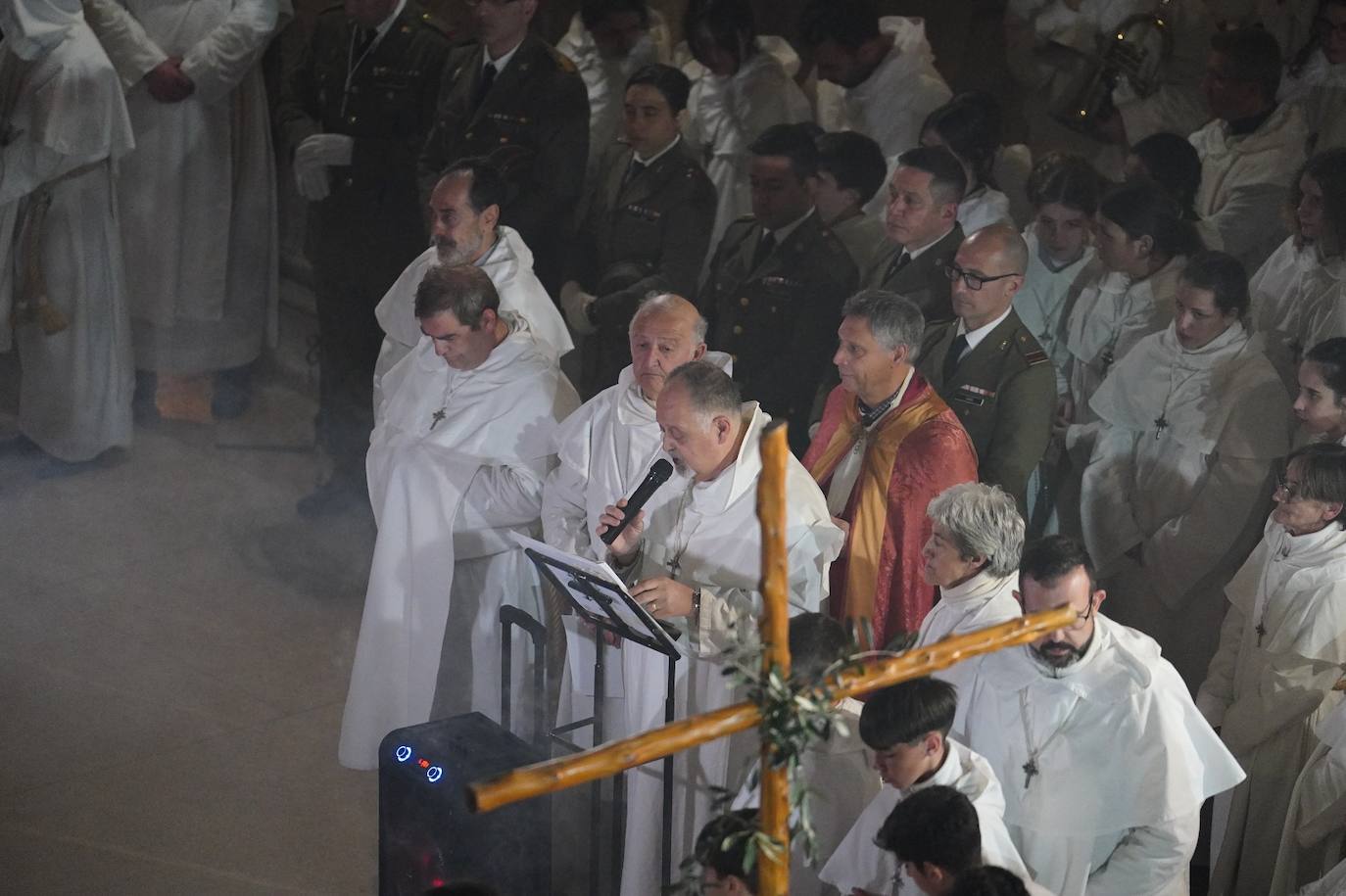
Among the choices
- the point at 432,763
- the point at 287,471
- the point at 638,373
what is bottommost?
the point at 287,471

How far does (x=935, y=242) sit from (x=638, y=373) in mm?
1525

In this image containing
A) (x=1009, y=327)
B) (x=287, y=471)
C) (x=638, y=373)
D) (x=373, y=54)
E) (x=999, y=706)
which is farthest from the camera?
(x=287, y=471)

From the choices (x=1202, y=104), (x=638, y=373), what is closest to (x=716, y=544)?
(x=638, y=373)

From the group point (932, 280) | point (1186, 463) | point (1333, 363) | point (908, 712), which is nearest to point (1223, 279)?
point (1333, 363)

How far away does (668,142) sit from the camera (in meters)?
7.58

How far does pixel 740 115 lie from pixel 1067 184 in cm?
188

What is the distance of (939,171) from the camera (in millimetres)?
6371

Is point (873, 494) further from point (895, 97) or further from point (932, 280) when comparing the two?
point (895, 97)

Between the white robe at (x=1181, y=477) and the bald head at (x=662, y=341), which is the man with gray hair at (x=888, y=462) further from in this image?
the white robe at (x=1181, y=477)

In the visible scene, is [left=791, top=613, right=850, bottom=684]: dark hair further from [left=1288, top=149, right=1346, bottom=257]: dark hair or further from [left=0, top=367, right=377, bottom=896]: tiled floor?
[left=1288, top=149, right=1346, bottom=257]: dark hair

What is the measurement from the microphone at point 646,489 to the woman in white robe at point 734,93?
328 cm

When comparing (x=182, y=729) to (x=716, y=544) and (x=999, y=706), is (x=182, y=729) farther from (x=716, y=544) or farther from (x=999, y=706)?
(x=999, y=706)

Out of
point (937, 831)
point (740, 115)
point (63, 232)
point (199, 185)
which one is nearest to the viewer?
point (937, 831)

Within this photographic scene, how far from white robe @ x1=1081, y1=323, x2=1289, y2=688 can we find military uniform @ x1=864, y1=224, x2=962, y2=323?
25.8 inches
